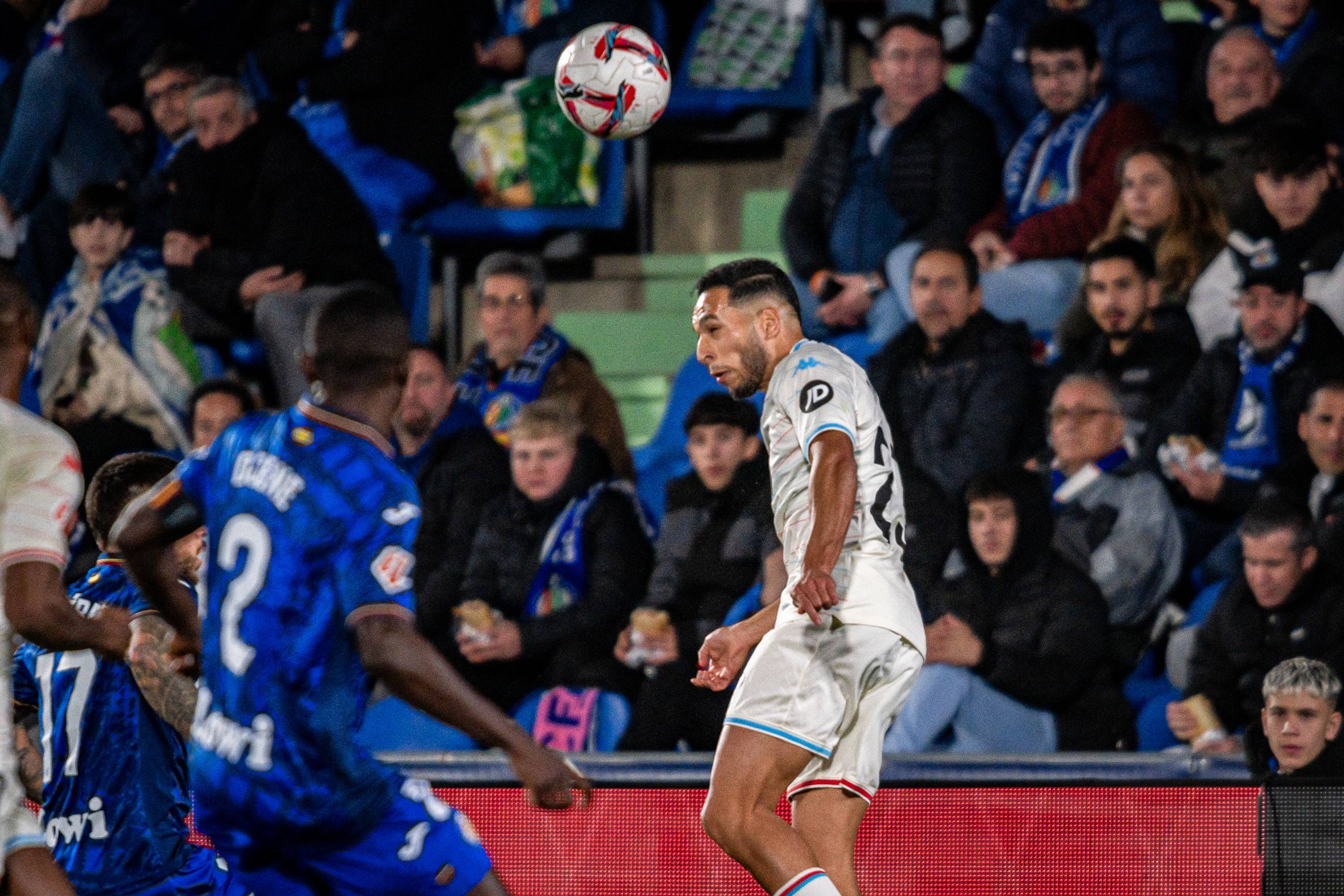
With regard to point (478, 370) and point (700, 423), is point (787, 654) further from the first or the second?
point (478, 370)

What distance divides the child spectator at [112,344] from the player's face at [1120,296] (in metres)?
4.55

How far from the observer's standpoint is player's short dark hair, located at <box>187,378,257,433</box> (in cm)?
866

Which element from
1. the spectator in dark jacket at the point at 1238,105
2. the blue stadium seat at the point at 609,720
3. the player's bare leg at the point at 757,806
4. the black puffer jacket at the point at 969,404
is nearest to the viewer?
the player's bare leg at the point at 757,806

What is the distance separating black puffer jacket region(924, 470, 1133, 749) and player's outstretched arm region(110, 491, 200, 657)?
3564 millimetres

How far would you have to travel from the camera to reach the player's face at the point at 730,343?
494 cm

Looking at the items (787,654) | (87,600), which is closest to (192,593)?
(87,600)

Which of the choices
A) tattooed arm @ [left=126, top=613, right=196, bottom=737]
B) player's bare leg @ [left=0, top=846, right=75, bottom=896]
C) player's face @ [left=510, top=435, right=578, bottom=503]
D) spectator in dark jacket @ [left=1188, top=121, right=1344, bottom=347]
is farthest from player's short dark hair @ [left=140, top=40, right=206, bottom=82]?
player's bare leg @ [left=0, top=846, right=75, bottom=896]

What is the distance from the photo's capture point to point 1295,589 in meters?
6.66

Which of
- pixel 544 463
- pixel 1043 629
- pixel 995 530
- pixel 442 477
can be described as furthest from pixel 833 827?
pixel 442 477

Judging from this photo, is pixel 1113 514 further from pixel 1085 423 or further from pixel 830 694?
pixel 830 694

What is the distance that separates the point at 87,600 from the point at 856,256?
524cm

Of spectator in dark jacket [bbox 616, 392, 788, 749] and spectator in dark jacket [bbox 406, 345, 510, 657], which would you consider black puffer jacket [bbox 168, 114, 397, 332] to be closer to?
spectator in dark jacket [bbox 406, 345, 510, 657]

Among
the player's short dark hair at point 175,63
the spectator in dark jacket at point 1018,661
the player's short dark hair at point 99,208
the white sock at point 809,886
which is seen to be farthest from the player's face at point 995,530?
the player's short dark hair at point 175,63

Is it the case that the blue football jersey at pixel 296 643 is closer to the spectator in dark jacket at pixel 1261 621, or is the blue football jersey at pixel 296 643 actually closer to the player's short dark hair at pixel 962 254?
the spectator in dark jacket at pixel 1261 621
